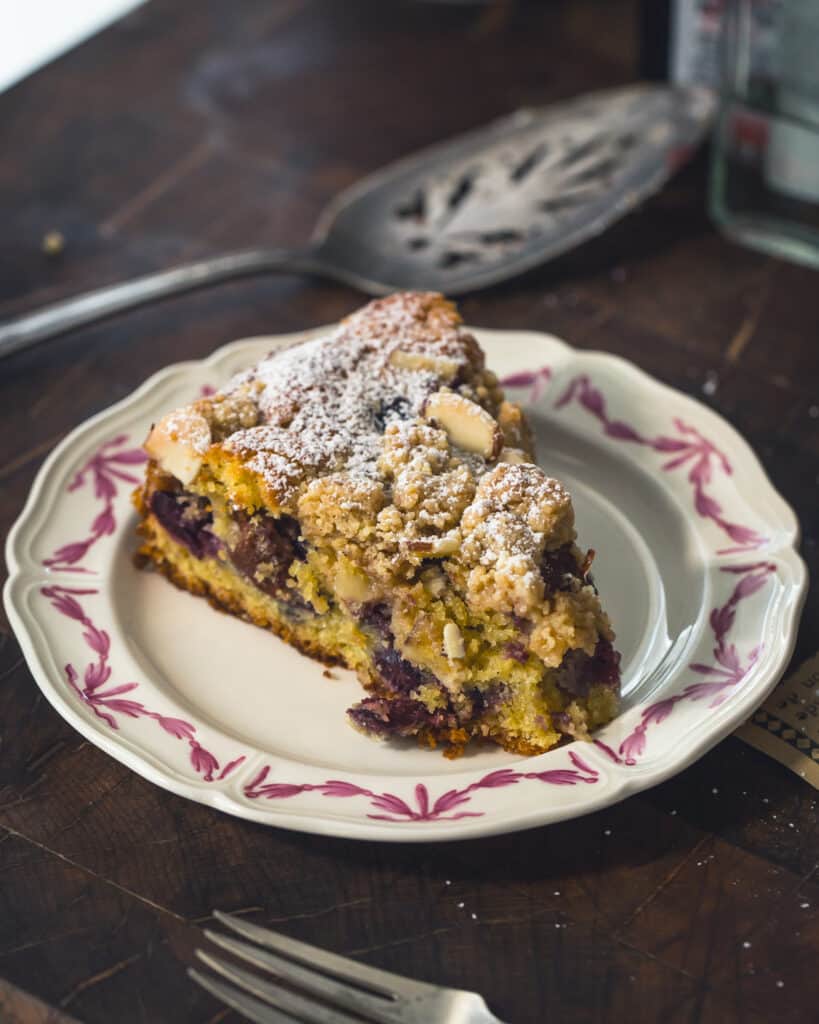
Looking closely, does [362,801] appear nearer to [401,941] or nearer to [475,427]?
[401,941]

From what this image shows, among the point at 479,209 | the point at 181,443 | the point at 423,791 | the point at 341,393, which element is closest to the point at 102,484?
the point at 181,443

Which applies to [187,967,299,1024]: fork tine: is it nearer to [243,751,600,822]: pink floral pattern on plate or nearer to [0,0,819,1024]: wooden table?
[0,0,819,1024]: wooden table

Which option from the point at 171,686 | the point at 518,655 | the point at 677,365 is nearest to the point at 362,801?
the point at 518,655

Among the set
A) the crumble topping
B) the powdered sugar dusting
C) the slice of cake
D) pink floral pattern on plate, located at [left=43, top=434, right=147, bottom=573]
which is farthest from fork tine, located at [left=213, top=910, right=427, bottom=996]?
pink floral pattern on plate, located at [left=43, top=434, right=147, bottom=573]

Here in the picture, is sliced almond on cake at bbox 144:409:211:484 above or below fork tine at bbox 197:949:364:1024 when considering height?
above

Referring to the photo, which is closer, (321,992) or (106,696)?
(321,992)

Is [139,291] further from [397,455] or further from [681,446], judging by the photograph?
[681,446]
